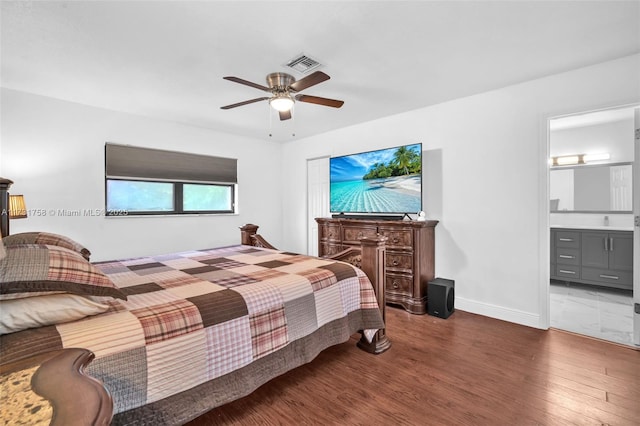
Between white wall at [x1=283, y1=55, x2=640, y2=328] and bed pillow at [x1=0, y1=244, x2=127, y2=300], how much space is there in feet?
10.6

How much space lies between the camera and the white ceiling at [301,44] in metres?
1.76

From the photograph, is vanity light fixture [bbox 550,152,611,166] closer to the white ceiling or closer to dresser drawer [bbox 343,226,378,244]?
the white ceiling

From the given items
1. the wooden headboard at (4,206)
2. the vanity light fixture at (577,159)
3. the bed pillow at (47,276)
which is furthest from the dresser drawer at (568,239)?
the wooden headboard at (4,206)

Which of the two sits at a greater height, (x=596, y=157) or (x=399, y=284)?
(x=596, y=157)

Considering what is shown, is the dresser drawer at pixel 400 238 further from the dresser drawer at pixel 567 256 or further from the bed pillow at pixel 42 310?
the bed pillow at pixel 42 310

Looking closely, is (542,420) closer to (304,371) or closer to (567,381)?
(567,381)

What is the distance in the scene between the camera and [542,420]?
1.53 meters

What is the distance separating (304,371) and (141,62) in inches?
109

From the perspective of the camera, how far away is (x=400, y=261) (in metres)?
3.25

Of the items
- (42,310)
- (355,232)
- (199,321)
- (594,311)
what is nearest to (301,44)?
(199,321)

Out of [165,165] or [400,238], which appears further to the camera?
[165,165]

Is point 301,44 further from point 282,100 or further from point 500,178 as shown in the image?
point 500,178

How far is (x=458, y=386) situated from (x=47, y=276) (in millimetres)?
2249

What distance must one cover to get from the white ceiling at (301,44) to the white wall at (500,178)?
0.19m
